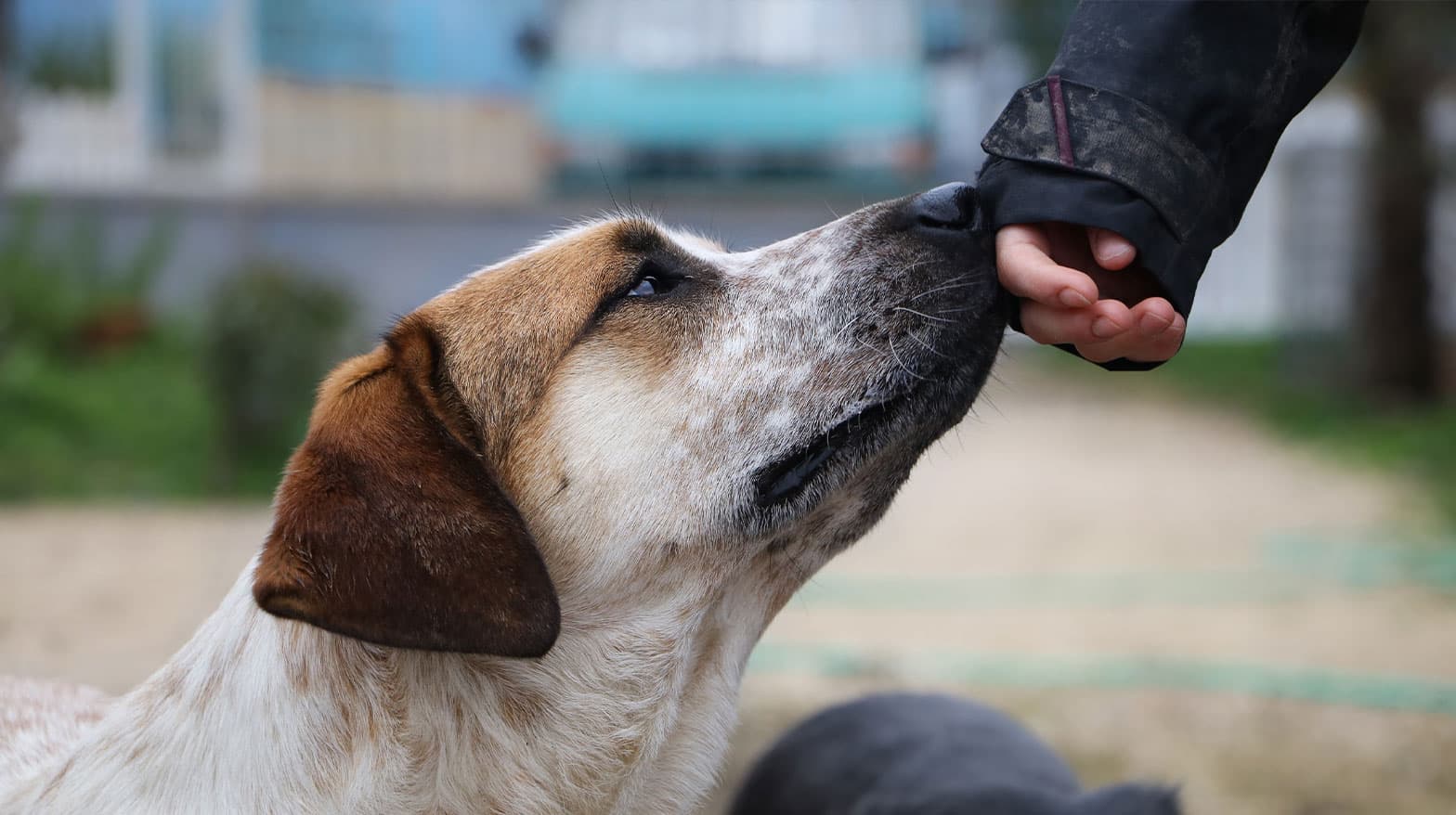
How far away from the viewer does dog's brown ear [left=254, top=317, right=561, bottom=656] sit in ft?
6.77

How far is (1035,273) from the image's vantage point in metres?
2.35

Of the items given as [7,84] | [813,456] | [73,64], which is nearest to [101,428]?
[7,84]

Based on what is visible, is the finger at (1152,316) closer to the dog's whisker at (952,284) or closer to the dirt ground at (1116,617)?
the dog's whisker at (952,284)

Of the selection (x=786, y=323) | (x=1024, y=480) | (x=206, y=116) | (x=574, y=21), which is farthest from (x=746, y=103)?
(x=786, y=323)

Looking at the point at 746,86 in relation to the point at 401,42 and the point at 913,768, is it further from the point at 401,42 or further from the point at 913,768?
the point at 913,768

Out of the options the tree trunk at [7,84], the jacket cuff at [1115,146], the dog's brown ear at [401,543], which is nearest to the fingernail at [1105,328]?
the jacket cuff at [1115,146]

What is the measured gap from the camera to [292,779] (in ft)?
7.27

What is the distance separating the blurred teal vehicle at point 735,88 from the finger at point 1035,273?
14.0 metres

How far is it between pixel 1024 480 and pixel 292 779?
9.11m

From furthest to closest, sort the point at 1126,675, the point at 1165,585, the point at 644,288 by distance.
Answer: the point at 1165,585 < the point at 1126,675 < the point at 644,288

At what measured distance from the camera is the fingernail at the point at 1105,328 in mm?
2273

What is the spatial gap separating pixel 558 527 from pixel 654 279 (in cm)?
60

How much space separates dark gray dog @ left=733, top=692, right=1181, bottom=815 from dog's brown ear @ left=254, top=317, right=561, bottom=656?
1.36 meters

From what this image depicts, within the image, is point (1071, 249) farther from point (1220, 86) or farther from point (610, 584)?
point (610, 584)
